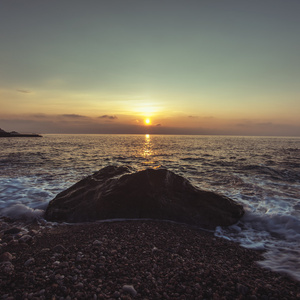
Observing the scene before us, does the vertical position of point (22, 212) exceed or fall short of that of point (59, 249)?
it falls short

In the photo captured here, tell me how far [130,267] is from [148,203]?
3.16 meters

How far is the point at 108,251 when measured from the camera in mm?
4184

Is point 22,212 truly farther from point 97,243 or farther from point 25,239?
point 97,243

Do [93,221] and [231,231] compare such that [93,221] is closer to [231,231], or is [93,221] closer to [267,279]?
[231,231]

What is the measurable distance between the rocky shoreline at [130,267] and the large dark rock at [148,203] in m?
0.96

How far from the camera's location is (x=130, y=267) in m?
3.64

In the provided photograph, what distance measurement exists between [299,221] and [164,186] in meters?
4.47

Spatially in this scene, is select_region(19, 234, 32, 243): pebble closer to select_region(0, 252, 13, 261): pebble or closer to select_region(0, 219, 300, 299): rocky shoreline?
select_region(0, 219, 300, 299): rocky shoreline

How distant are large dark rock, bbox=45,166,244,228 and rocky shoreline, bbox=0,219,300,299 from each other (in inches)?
37.7

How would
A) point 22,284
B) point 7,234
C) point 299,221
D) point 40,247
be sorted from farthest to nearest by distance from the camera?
point 299,221, point 7,234, point 40,247, point 22,284

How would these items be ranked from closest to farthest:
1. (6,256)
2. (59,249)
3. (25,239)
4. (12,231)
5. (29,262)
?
(29,262), (6,256), (59,249), (25,239), (12,231)

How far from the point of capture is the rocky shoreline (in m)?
3.00

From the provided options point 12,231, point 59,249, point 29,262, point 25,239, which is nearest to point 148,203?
point 59,249

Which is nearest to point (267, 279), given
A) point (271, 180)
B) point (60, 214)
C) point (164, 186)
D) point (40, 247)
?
point (164, 186)
